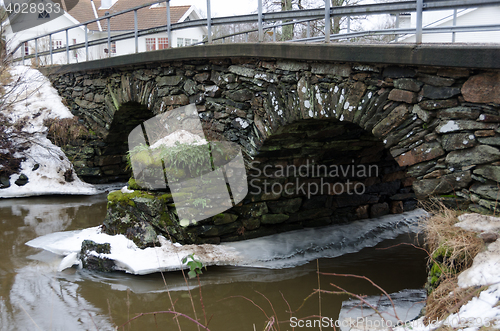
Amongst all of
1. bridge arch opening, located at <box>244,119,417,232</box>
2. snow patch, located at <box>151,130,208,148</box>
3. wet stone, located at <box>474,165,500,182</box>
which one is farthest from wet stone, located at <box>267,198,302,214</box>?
wet stone, located at <box>474,165,500,182</box>

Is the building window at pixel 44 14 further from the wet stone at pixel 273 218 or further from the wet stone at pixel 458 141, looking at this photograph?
the wet stone at pixel 458 141

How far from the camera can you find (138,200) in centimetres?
648

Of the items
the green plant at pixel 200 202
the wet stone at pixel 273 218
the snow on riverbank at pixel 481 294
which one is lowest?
the wet stone at pixel 273 218

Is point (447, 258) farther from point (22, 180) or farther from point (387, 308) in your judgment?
point (22, 180)

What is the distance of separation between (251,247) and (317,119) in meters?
2.51

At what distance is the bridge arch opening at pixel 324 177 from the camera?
6613 mm

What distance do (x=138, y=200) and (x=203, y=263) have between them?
4.68 feet

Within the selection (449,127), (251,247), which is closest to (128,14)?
(251,247)

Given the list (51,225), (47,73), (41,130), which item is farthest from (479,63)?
(47,73)

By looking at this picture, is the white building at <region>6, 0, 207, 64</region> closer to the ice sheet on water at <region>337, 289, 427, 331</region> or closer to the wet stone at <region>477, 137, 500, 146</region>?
the ice sheet on water at <region>337, 289, 427, 331</region>

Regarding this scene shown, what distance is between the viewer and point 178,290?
5703 millimetres

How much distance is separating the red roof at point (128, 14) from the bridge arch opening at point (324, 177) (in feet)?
47.0

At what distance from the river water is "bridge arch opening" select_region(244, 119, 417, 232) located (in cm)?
116

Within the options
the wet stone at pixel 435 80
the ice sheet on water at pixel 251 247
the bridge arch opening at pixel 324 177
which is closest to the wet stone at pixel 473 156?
the wet stone at pixel 435 80
